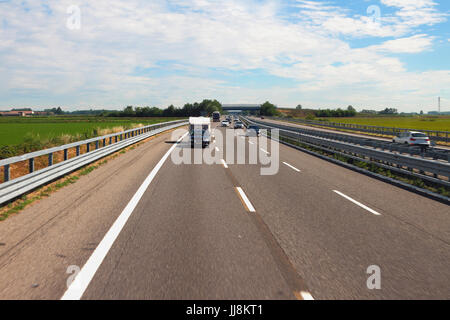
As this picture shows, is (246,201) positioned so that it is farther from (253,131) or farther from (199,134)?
(253,131)

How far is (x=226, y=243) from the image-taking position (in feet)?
19.7

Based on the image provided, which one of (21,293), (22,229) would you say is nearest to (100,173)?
(22,229)

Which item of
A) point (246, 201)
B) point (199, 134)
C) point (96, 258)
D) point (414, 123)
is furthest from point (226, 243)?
point (414, 123)

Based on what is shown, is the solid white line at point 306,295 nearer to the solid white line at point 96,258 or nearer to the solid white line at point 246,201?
the solid white line at point 96,258

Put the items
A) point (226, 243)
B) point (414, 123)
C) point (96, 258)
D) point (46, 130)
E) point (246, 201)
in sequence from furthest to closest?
point (414, 123), point (46, 130), point (246, 201), point (226, 243), point (96, 258)

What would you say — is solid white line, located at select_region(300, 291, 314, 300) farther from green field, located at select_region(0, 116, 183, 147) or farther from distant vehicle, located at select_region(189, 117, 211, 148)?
green field, located at select_region(0, 116, 183, 147)

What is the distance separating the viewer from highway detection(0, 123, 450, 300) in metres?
4.38

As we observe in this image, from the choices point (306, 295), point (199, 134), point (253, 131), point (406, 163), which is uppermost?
point (253, 131)

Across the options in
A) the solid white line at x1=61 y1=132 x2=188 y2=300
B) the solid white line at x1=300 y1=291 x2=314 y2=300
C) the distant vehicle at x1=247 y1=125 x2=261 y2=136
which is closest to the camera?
the solid white line at x1=300 y1=291 x2=314 y2=300

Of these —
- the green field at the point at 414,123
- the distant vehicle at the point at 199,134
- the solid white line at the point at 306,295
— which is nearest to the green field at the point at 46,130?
the distant vehicle at the point at 199,134

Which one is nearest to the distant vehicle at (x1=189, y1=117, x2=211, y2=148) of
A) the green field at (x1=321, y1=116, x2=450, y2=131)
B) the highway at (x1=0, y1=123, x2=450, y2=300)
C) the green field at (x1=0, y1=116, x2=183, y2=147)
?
the green field at (x1=0, y1=116, x2=183, y2=147)
